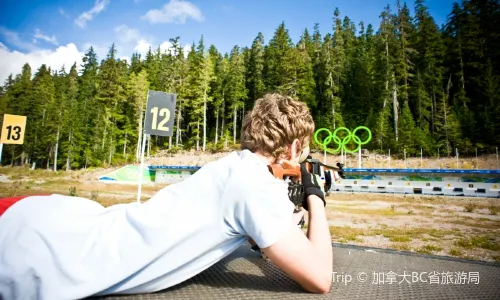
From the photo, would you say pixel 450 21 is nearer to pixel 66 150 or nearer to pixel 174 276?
pixel 174 276

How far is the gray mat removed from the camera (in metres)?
1.44

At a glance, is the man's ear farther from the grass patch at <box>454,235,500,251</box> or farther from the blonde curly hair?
the grass patch at <box>454,235,500,251</box>

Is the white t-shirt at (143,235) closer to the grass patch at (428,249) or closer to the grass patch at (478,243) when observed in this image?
the grass patch at (428,249)

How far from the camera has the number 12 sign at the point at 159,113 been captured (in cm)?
665

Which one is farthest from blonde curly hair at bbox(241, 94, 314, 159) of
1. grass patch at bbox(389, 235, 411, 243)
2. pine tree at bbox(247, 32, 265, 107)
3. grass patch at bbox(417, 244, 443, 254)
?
pine tree at bbox(247, 32, 265, 107)

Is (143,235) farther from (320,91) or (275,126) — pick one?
(320,91)

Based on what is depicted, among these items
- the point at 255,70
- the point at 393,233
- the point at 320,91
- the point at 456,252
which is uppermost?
the point at 255,70

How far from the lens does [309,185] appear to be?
1612 millimetres

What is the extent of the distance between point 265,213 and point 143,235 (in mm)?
586

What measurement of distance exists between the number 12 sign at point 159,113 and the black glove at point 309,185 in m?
5.61

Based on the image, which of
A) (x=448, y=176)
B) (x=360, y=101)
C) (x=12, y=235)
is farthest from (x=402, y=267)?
(x=360, y=101)

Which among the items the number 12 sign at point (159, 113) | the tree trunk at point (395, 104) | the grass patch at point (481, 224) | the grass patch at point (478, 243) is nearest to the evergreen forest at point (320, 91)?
the tree trunk at point (395, 104)

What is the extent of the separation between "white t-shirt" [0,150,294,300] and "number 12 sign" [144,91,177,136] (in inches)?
219

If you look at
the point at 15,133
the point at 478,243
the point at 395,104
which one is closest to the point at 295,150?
the point at 478,243
